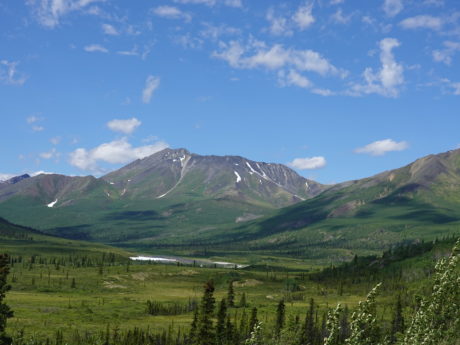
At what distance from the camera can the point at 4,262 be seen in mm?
49281

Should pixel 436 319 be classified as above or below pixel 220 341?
above

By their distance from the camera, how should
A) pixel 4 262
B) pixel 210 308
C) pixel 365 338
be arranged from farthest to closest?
pixel 210 308
pixel 4 262
pixel 365 338

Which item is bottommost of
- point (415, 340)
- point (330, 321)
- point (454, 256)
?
point (415, 340)

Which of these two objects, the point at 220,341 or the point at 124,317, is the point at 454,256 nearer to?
the point at 220,341

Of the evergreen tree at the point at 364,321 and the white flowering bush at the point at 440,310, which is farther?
the white flowering bush at the point at 440,310

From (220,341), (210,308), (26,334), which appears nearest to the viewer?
(210,308)

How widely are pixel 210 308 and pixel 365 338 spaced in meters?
60.2

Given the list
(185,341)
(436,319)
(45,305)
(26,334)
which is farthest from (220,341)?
(45,305)

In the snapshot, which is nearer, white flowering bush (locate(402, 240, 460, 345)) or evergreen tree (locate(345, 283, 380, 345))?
evergreen tree (locate(345, 283, 380, 345))

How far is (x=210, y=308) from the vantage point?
7531 centimetres

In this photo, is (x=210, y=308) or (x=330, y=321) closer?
(x=330, y=321)

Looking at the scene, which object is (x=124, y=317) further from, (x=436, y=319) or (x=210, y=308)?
(x=436, y=319)

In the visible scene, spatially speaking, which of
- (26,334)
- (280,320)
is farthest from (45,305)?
(280,320)

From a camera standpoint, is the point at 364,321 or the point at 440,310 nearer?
the point at 364,321
